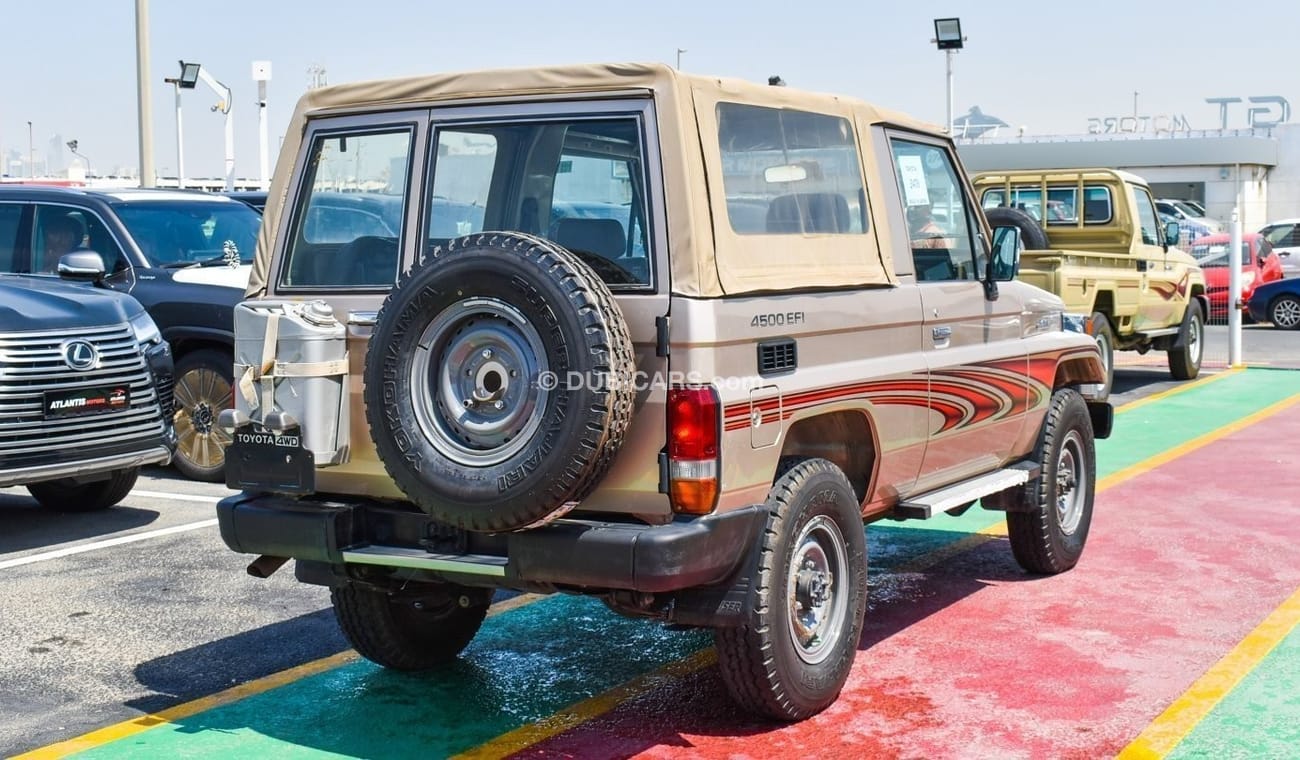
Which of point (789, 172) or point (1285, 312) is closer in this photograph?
point (789, 172)

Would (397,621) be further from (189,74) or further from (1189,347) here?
(189,74)

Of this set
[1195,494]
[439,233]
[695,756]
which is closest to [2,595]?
[439,233]

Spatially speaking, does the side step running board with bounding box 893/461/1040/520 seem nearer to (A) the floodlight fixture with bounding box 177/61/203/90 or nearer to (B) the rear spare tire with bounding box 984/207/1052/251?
(B) the rear spare tire with bounding box 984/207/1052/251

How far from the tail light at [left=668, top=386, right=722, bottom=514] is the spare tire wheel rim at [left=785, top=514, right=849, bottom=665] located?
1.79 feet

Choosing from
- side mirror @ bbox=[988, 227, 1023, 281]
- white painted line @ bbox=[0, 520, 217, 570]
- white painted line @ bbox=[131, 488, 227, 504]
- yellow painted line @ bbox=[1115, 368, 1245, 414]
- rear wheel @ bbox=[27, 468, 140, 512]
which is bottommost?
white painted line @ bbox=[0, 520, 217, 570]

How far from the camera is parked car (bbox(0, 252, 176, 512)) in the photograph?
312 inches

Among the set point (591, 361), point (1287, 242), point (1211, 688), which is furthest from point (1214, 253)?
point (591, 361)

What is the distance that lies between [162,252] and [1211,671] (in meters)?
7.54

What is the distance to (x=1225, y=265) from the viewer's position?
24.2 metres

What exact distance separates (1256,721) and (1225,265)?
2049cm

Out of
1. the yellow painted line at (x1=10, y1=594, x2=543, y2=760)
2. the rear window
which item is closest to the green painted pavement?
the yellow painted line at (x1=10, y1=594, x2=543, y2=760)

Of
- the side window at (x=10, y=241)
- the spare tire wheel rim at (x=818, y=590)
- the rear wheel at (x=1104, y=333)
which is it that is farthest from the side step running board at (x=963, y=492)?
the rear wheel at (x=1104, y=333)

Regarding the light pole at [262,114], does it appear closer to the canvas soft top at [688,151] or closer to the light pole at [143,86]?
the light pole at [143,86]

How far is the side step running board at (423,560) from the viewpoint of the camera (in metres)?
4.76
